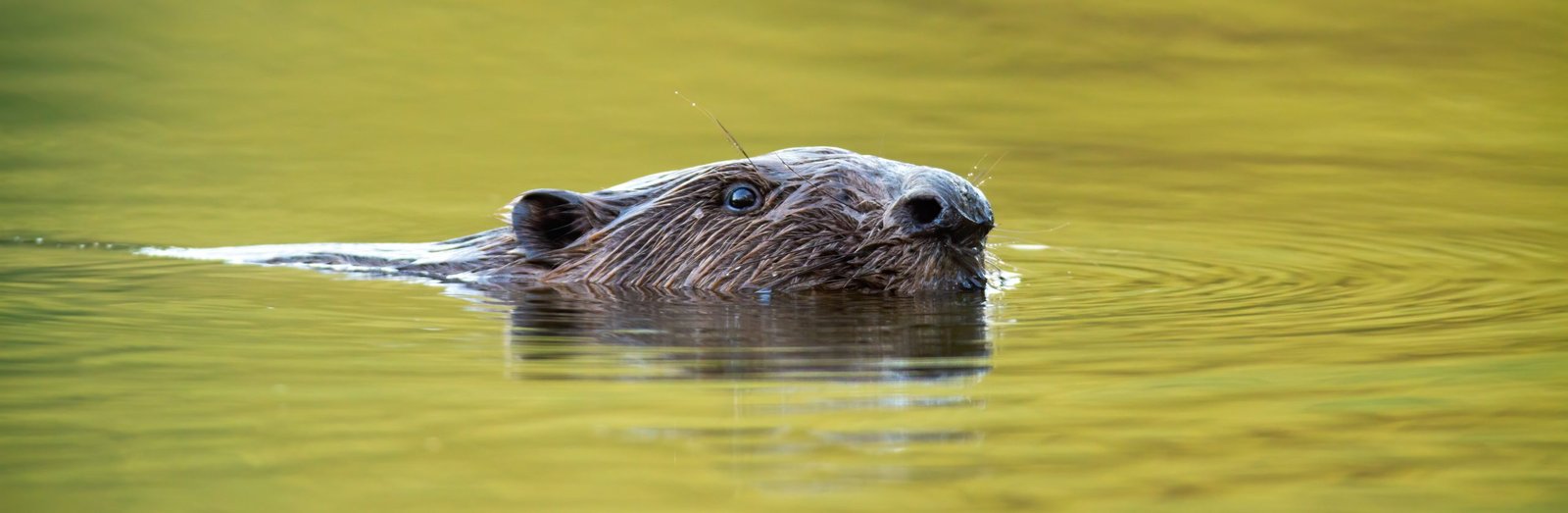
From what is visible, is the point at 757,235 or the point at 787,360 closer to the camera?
the point at 787,360

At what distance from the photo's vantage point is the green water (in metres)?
3.78

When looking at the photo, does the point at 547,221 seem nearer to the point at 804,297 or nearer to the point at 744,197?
the point at 744,197

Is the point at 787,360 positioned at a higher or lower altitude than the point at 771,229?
lower

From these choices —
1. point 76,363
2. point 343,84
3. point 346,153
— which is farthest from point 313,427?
point 343,84


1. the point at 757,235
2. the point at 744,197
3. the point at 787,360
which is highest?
the point at 744,197

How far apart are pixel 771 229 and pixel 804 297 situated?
0.93 feet

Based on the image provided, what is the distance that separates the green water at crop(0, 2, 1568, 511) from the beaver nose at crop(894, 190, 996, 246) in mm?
253

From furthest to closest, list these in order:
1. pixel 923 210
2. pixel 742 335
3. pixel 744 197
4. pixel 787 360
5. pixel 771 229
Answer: pixel 744 197, pixel 771 229, pixel 923 210, pixel 742 335, pixel 787 360

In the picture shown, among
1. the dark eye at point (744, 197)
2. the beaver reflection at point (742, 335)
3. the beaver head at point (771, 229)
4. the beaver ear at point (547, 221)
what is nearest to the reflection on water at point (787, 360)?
A: the beaver reflection at point (742, 335)

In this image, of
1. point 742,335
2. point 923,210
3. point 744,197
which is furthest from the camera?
point 744,197

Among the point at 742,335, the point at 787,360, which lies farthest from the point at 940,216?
the point at 787,360

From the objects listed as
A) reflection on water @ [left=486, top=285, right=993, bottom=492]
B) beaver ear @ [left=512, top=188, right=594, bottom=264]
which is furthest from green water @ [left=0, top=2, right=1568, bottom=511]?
beaver ear @ [left=512, top=188, right=594, bottom=264]

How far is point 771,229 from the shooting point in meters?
6.90

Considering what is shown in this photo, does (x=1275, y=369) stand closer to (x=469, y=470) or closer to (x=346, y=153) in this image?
(x=469, y=470)
